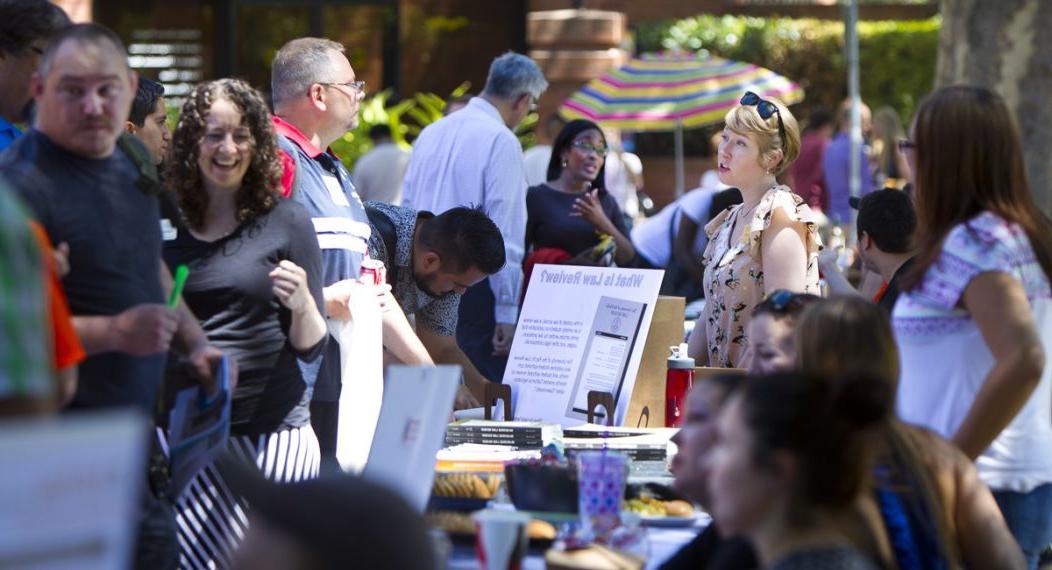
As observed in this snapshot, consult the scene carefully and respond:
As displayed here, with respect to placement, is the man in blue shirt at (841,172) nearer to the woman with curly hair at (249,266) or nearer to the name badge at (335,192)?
the name badge at (335,192)

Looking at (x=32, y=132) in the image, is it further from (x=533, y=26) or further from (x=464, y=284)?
(x=533, y=26)

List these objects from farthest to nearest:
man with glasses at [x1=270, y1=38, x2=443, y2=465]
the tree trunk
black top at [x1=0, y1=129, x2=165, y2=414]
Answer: the tree trunk < man with glasses at [x1=270, y1=38, x2=443, y2=465] < black top at [x1=0, y1=129, x2=165, y2=414]

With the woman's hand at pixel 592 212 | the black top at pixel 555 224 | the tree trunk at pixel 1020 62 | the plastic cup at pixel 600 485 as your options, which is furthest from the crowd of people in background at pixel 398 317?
the tree trunk at pixel 1020 62

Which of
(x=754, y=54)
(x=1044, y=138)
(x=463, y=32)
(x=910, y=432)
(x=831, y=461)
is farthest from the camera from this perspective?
(x=754, y=54)

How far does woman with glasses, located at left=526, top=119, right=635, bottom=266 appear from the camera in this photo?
730 centimetres

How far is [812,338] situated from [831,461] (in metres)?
0.68

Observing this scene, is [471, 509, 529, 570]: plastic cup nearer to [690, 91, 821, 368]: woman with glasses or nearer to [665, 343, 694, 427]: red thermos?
→ [665, 343, 694, 427]: red thermos

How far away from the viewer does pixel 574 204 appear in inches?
289

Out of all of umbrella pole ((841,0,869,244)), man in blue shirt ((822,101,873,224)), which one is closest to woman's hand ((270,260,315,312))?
umbrella pole ((841,0,869,244))

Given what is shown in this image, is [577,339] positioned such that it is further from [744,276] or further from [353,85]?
[353,85]

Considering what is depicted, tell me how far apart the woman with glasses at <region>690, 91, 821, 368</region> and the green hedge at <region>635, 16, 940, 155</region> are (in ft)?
48.9

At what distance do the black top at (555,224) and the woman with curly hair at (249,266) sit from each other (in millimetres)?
3454

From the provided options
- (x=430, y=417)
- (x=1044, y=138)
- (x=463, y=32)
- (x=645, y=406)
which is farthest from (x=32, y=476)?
(x=463, y=32)

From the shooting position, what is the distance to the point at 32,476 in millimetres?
1640
